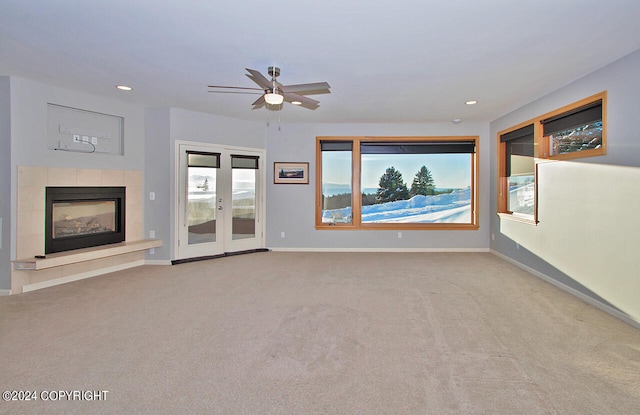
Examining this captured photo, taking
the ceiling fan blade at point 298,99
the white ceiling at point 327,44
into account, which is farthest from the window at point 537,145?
the ceiling fan blade at point 298,99

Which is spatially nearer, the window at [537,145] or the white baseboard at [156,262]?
the window at [537,145]

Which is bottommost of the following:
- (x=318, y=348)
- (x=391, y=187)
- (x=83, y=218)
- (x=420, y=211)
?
(x=318, y=348)

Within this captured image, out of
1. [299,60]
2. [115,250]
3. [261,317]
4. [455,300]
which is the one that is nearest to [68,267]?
[115,250]

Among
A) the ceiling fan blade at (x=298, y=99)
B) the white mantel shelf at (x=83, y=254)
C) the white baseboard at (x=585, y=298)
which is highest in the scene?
the ceiling fan blade at (x=298, y=99)

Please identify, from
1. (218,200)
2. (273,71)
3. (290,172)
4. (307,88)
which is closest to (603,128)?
(307,88)

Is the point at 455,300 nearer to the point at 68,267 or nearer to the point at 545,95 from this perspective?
the point at 545,95

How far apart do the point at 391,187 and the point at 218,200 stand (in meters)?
3.43

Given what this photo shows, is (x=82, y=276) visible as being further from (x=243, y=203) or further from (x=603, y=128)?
(x=603, y=128)

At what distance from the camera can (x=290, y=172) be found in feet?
21.6

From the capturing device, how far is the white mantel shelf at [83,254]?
3.92 m

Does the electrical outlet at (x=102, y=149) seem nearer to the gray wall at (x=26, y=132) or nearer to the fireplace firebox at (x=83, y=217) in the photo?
the gray wall at (x=26, y=132)

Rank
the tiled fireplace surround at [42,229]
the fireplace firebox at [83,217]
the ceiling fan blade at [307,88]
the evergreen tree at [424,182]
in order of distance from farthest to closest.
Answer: the evergreen tree at [424,182]
the fireplace firebox at [83,217]
the tiled fireplace surround at [42,229]
the ceiling fan blade at [307,88]

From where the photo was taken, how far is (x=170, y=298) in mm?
3773

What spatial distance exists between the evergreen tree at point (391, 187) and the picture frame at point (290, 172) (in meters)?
1.55
